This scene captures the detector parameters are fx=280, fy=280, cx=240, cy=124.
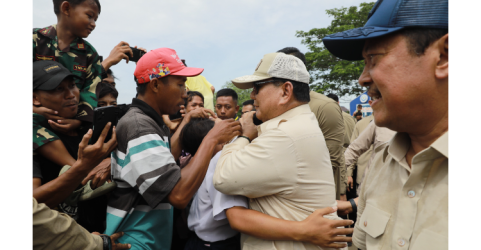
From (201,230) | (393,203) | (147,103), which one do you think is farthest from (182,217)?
(393,203)

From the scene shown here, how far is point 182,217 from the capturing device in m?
2.98

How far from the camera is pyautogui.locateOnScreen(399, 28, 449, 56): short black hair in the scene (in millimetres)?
1003

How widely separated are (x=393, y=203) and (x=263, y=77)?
1.28m

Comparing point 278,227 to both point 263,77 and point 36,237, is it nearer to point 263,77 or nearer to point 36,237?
point 263,77

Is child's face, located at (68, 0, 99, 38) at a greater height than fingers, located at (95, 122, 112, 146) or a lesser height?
greater

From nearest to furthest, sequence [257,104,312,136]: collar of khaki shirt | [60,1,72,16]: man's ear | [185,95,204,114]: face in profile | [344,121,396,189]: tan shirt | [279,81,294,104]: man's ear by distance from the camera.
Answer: [257,104,312,136]: collar of khaki shirt < [279,81,294,104]: man's ear < [60,1,72,16]: man's ear < [344,121,396,189]: tan shirt < [185,95,204,114]: face in profile

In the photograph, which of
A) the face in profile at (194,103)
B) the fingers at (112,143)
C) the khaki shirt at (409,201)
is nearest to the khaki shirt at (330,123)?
the face in profile at (194,103)

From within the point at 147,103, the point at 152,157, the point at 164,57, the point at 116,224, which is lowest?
the point at 116,224

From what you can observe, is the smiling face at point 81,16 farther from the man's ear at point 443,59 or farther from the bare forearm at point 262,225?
the man's ear at point 443,59

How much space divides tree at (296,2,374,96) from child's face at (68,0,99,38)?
23.0 metres

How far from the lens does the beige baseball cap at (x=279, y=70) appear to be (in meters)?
2.13

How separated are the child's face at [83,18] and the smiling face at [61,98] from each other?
70cm

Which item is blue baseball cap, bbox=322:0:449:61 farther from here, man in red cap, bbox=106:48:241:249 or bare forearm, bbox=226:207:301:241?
man in red cap, bbox=106:48:241:249

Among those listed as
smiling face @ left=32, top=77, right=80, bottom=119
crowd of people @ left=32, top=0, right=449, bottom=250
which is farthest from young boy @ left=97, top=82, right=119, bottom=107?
smiling face @ left=32, top=77, right=80, bottom=119
